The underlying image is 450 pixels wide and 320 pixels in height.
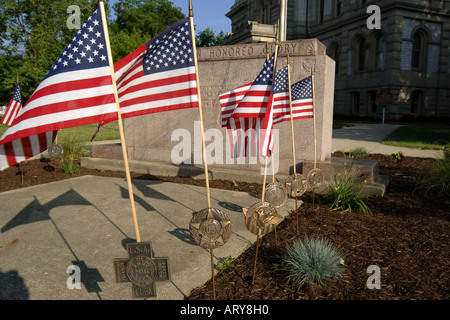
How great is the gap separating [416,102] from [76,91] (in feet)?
102

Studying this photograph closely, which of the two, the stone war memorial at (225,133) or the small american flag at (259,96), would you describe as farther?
the stone war memorial at (225,133)

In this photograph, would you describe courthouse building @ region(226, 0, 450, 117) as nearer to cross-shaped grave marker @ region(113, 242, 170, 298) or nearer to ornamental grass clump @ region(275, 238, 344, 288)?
ornamental grass clump @ region(275, 238, 344, 288)

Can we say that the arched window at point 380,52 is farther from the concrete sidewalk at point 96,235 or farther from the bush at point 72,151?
the concrete sidewalk at point 96,235

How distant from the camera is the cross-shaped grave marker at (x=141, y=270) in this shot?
2.54 meters

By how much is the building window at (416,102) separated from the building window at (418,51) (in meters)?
2.22

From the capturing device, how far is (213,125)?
7.86 m

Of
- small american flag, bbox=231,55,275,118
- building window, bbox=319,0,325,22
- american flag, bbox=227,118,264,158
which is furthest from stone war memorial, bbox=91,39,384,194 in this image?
building window, bbox=319,0,325,22

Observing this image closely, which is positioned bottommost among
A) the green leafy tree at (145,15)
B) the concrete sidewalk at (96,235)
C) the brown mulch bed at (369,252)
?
the brown mulch bed at (369,252)

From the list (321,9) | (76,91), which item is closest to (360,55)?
(321,9)

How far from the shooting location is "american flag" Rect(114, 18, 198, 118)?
3156mm

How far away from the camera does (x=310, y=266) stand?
10.2 feet

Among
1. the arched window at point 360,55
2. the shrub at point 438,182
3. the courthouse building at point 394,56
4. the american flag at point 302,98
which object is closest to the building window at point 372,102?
the courthouse building at point 394,56

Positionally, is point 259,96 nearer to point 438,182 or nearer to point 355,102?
point 438,182

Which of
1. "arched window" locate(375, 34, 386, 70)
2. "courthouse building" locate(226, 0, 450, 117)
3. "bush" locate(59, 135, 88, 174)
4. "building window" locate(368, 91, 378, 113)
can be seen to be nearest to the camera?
"bush" locate(59, 135, 88, 174)
